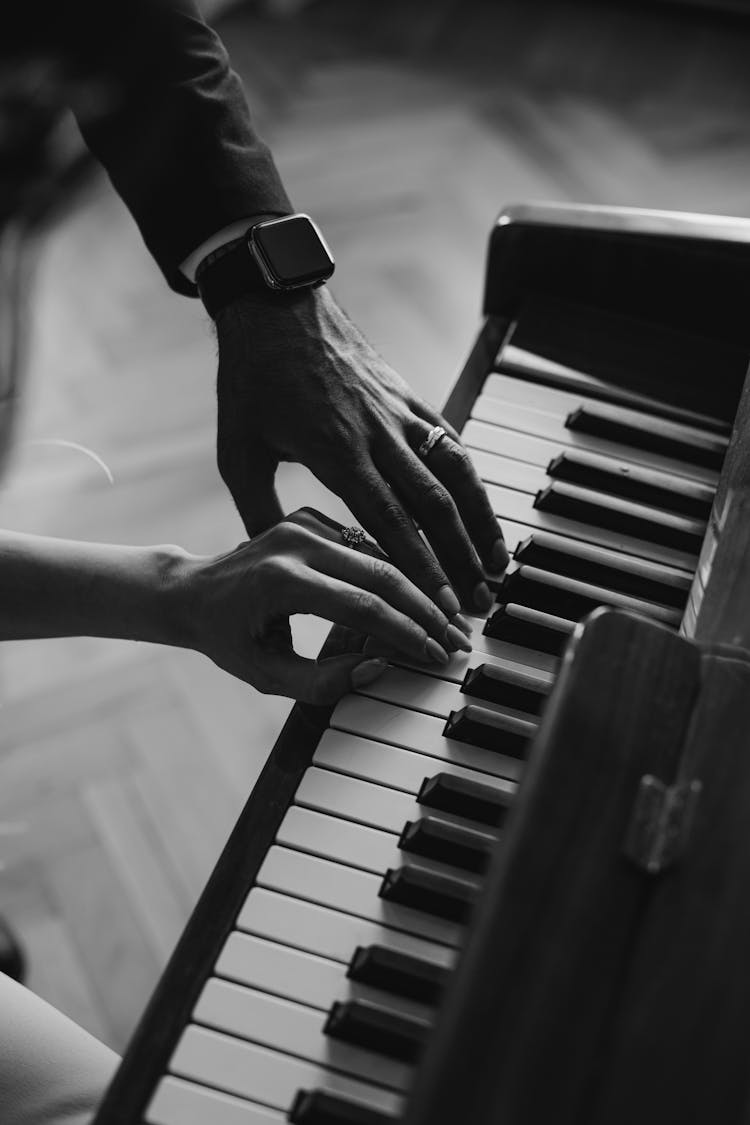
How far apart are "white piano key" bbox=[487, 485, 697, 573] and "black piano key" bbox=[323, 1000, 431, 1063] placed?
0.52 meters

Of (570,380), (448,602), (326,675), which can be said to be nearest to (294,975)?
(326,675)

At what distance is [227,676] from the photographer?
2.12m

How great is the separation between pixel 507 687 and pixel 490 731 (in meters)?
0.05

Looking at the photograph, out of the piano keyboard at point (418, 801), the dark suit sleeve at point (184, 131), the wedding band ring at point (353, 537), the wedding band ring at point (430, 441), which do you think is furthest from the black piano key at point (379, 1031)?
the dark suit sleeve at point (184, 131)

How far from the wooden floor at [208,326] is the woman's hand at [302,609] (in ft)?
3.01

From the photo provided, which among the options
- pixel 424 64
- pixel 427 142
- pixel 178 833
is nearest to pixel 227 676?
pixel 178 833

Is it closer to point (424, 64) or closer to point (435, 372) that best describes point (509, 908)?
point (435, 372)

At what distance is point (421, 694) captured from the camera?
41.1 inches

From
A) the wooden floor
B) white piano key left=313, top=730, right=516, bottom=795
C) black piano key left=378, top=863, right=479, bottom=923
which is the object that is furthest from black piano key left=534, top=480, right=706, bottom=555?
the wooden floor

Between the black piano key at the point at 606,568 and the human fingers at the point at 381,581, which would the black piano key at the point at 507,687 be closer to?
the human fingers at the point at 381,581

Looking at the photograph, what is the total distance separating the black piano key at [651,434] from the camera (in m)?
1.25

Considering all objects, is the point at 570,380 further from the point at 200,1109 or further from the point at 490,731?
the point at 200,1109

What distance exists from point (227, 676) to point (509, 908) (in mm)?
1464

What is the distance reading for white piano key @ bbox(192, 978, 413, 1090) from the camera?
848 millimetres
